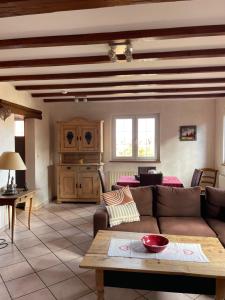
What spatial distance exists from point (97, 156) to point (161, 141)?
1.64 meters

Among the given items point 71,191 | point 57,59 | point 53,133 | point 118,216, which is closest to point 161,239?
point 118,216

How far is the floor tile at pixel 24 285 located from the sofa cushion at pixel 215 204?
2.31 meters

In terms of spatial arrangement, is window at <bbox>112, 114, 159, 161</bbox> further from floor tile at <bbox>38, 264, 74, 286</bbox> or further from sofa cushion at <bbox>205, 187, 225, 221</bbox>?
floor tile at <bbox>38, 264, 74, 286</bbox>

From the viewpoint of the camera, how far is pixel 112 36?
2.42m

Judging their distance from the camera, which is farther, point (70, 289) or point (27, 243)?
point (27, 243)

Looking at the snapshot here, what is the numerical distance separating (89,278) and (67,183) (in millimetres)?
3479

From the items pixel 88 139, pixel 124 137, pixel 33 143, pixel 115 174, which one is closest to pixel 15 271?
pixel 33 143

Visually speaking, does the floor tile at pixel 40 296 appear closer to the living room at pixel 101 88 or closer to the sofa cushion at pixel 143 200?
the living room at pixel 101 88

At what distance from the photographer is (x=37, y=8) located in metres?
1.73

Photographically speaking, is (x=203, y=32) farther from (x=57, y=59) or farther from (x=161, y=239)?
(x=161, y=239)

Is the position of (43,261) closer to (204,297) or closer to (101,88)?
(204,297)

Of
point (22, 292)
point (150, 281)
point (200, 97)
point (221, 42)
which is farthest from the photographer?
point (200, 97)

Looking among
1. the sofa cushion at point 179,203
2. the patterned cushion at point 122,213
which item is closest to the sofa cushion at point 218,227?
the sofa cushion at point 179,203

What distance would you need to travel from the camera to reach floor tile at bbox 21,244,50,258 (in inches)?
132
